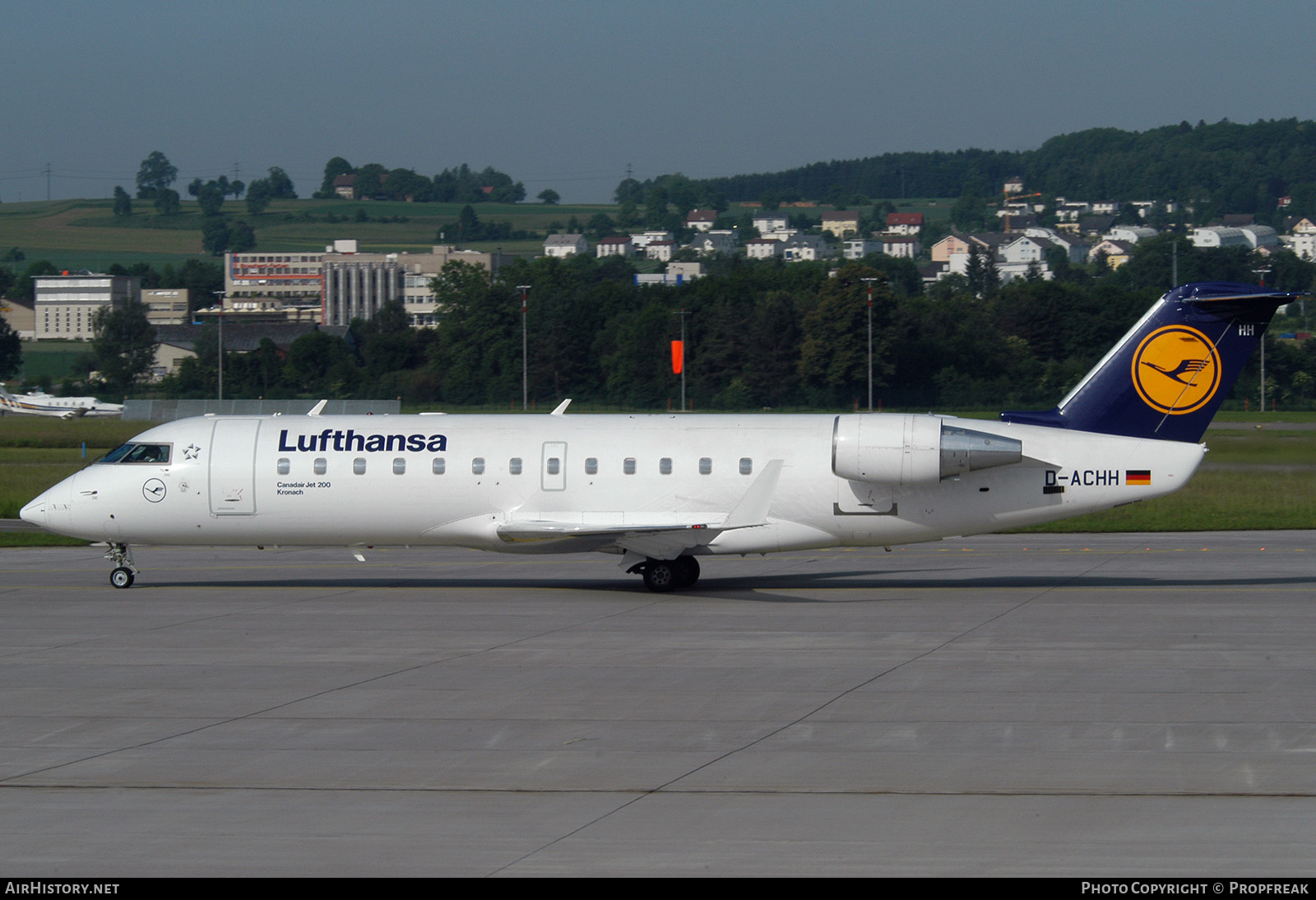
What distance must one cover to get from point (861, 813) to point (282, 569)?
20364mm

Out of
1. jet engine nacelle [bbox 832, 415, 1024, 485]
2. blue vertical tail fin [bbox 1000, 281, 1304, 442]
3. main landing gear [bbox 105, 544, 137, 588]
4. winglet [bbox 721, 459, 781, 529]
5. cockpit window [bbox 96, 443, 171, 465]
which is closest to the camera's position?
winglet [bbox 721, 459, 781, 529]

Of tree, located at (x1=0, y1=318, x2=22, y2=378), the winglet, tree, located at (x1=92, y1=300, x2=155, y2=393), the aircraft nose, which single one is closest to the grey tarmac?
the aircraft nose

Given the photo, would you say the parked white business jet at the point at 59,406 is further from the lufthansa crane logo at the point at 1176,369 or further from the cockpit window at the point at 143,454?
the lufthansa crane logo at the point at 1176,369

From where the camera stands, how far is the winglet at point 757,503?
72.7ft

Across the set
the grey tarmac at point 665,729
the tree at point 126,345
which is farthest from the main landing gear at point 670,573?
the tree at point 126,345

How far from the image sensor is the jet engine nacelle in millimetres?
23016

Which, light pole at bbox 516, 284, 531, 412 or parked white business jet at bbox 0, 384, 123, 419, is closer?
light pole at bbox 516, 284, 531, 412

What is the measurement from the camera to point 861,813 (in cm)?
1059

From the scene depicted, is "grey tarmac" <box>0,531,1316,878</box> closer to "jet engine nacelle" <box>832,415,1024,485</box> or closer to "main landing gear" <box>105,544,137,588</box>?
"main landing gear" <box>105,544,137,588</box>

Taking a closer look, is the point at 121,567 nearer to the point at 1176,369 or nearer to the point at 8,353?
the point at 1176,369

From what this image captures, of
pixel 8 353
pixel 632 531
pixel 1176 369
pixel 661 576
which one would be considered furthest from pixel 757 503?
pixel 8 353

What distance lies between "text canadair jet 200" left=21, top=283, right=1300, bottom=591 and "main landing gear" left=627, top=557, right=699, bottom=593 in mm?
33

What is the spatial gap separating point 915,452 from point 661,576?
4.92 metres

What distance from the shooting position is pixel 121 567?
25406 millimetres
